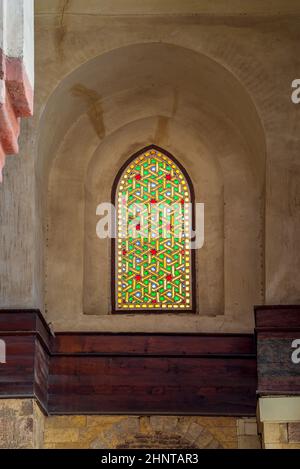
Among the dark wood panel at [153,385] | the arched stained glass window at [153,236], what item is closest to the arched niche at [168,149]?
the arched stained glass window at [153,236]

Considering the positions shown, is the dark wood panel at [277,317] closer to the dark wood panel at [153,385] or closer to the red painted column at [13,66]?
the dark wood panel at [153,385]

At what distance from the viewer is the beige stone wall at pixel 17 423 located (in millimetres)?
11906

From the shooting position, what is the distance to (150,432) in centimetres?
1284

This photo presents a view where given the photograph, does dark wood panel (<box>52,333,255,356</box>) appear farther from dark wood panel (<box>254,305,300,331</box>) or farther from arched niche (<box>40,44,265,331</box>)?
dark wood panel (<box>254,305,300,331</box>)

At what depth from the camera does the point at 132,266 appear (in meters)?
13.6

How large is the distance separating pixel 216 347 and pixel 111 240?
1.48 meters

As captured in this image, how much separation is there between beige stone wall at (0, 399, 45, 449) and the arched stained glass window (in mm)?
1814

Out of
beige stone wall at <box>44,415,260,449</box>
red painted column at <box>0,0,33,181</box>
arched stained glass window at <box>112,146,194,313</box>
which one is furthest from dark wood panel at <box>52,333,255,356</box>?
red painted column at <box>0,0,33,181</box>

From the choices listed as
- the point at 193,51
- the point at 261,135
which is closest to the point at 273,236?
the point at 261,135

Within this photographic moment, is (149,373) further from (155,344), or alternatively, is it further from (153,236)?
(153,236)

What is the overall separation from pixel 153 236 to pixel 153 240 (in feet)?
0.14

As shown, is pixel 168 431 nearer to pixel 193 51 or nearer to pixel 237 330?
pixel 237 330

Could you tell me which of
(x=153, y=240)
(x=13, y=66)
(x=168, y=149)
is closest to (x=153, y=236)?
(x=153, y=240)

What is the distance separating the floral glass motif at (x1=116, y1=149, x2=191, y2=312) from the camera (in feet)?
44.3
